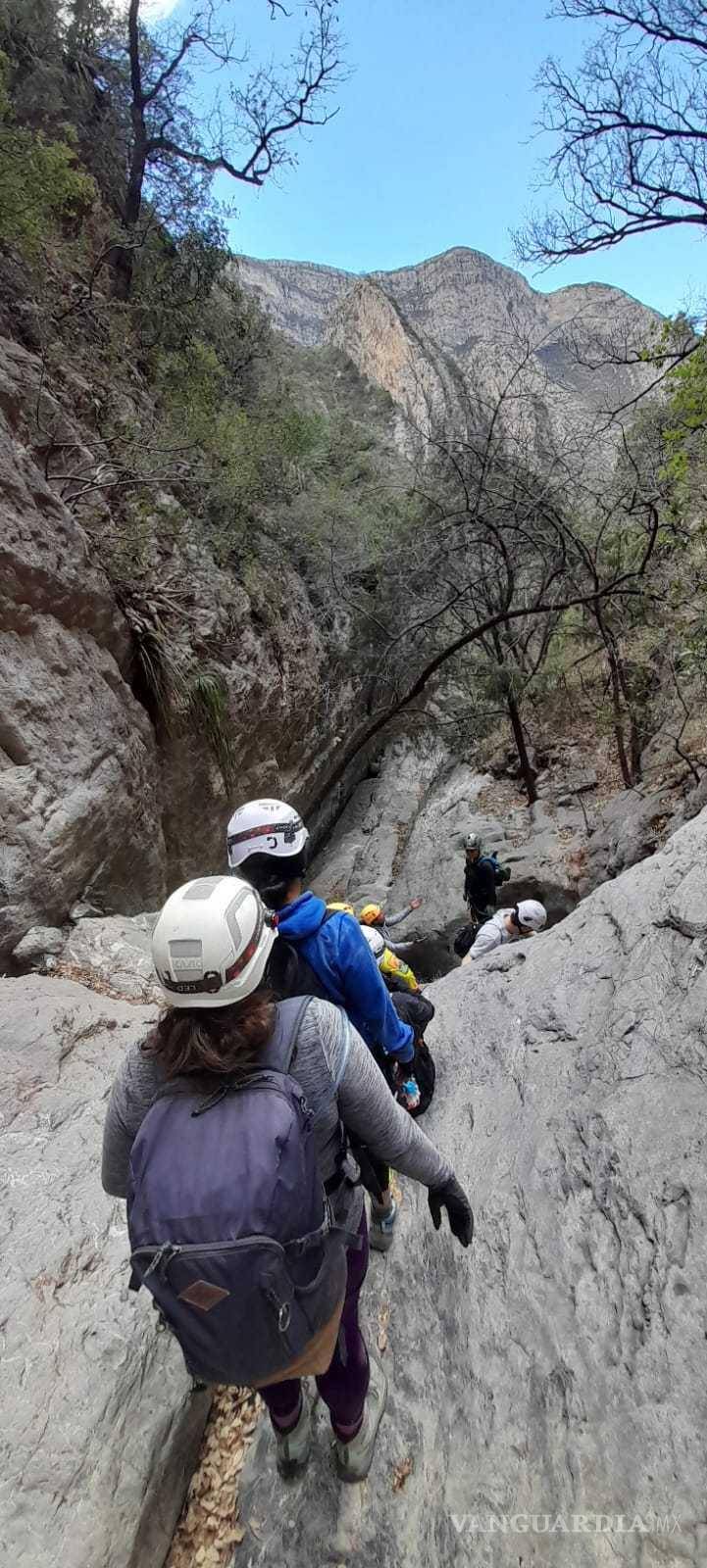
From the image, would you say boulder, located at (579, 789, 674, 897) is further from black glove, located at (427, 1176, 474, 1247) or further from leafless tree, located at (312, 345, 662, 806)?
black glove, located at (427, 1176, 474, 1247)

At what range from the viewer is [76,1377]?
A: 1801mm

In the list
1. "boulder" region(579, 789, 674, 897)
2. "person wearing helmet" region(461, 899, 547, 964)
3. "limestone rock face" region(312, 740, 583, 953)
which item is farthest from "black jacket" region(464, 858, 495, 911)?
"person wearing helmet" region(461, 899, 547, 964)

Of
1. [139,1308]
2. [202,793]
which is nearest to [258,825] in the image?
[139,1308]

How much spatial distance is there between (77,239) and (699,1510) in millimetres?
11589

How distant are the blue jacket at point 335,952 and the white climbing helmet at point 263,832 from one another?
0.18 meters

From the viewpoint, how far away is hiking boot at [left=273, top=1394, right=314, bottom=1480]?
1.71m

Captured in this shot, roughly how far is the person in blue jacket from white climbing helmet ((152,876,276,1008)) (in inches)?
21.9

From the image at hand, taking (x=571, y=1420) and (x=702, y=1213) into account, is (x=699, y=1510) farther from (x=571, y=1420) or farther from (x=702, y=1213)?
(x=702, y=1213)

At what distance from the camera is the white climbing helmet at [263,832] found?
1984 mm

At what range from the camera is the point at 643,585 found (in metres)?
7.88

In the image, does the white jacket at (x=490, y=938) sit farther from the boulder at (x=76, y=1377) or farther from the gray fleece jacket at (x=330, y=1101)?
the gray fleece jacket at (x=330, y=1101)

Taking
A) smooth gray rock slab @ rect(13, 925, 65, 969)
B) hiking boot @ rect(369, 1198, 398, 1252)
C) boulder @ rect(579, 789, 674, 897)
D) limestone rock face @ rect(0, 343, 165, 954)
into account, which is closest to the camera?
hiking boot @ rect(369, 1198, 398, 1252)

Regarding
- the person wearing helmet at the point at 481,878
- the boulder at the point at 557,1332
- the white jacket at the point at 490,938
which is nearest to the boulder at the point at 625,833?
the person wearing helmet at the point at 481,878

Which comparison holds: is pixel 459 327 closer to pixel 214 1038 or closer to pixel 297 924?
pixel 297 924
